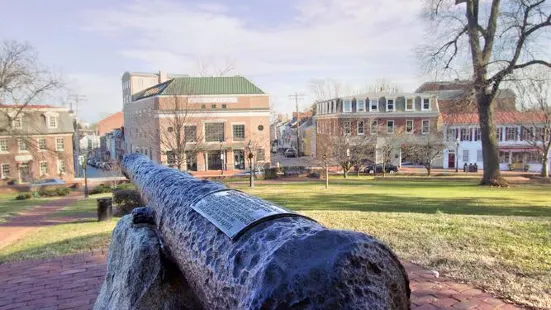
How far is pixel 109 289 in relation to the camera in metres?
3.24

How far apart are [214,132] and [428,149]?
2111cm

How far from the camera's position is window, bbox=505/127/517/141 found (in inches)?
1634

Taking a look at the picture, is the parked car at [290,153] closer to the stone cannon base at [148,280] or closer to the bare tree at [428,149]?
the bare tree at [428,149]

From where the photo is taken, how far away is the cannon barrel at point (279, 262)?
1.31 metres

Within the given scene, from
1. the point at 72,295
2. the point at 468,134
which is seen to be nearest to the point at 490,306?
the point at 72,295

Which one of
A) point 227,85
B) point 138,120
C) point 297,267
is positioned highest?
point 227,85

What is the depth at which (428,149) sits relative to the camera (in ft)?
115

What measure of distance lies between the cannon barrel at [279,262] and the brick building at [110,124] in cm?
7910

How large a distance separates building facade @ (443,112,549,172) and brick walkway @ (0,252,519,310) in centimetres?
3661

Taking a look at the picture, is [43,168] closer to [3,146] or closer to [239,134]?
[3,146]

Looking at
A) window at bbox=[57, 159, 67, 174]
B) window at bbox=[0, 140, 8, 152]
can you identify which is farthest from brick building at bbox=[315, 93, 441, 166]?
window at bbox=[0, 140, 8, 152]

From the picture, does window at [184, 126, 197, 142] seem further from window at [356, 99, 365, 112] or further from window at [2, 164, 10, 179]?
window at [2, 164, 10, 179]

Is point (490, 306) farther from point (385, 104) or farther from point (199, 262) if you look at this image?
point (385, 104)

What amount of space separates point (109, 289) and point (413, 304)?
111 inches
